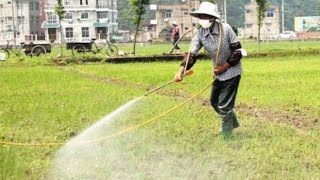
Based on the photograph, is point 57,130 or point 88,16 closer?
point 57,130

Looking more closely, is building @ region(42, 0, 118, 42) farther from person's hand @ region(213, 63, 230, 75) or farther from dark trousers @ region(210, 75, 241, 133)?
person's hand @ region(213, 63, 230, 75)

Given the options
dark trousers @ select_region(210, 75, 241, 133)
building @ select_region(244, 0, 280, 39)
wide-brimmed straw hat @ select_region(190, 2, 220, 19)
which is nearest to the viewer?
wide-brimmed straw hat @ select_region(190, 2, 220, 19)

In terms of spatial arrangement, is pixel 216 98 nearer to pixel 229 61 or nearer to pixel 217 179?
pixel 229 61

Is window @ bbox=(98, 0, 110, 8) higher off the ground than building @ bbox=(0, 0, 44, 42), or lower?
higher

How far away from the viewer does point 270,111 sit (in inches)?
397

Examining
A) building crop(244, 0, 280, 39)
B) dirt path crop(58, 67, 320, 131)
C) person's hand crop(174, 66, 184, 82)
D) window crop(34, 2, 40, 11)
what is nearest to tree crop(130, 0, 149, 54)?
dirt path crop(58, 67, 320, 131)

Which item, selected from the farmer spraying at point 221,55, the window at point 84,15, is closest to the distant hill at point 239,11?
the window at point 84,15

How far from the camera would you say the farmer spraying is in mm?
7316

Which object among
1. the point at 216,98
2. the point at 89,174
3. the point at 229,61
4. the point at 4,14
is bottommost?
the point at 89,174

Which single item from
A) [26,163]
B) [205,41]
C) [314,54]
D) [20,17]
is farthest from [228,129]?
[20,17]

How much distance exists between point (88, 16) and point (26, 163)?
228 ft

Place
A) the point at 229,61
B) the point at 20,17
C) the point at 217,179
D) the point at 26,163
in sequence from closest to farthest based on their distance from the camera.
→ the point at 217,179
the point at 26,163
the point at 229,61
the point at 20,17

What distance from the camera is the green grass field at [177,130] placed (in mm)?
6102

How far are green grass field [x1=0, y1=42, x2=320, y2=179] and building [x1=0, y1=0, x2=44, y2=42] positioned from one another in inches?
1958
